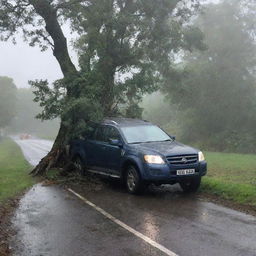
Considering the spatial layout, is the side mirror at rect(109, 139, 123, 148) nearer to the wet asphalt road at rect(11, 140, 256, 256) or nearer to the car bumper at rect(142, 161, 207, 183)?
the wet asphalt road at rect(11, 140, 256, 256)

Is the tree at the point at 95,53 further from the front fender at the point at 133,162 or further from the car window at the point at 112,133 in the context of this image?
the front fender at the point at 133,162

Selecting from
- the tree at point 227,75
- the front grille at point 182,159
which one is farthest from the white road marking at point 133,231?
the tree at point 227,75

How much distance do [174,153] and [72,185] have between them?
14.4ft

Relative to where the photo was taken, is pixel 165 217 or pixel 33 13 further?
pixel 33 13

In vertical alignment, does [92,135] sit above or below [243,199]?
above

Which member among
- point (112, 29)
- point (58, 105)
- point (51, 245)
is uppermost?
point (112, 29)

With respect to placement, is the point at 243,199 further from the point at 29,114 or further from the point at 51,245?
the point at 29,114

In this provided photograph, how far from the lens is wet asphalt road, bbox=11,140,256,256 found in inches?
277

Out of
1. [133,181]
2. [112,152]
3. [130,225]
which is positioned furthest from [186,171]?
[130,225]

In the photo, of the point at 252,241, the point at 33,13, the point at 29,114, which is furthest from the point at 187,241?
the point at 29,114

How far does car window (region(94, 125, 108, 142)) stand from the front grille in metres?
3.15

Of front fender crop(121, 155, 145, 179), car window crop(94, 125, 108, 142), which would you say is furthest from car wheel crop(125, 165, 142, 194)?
car window crop(94, 125, 108, 142)

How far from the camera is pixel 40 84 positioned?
17000 mm

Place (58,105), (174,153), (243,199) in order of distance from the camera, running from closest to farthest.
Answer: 1. (243,199)
2. (174,153)
3. (58,105)
